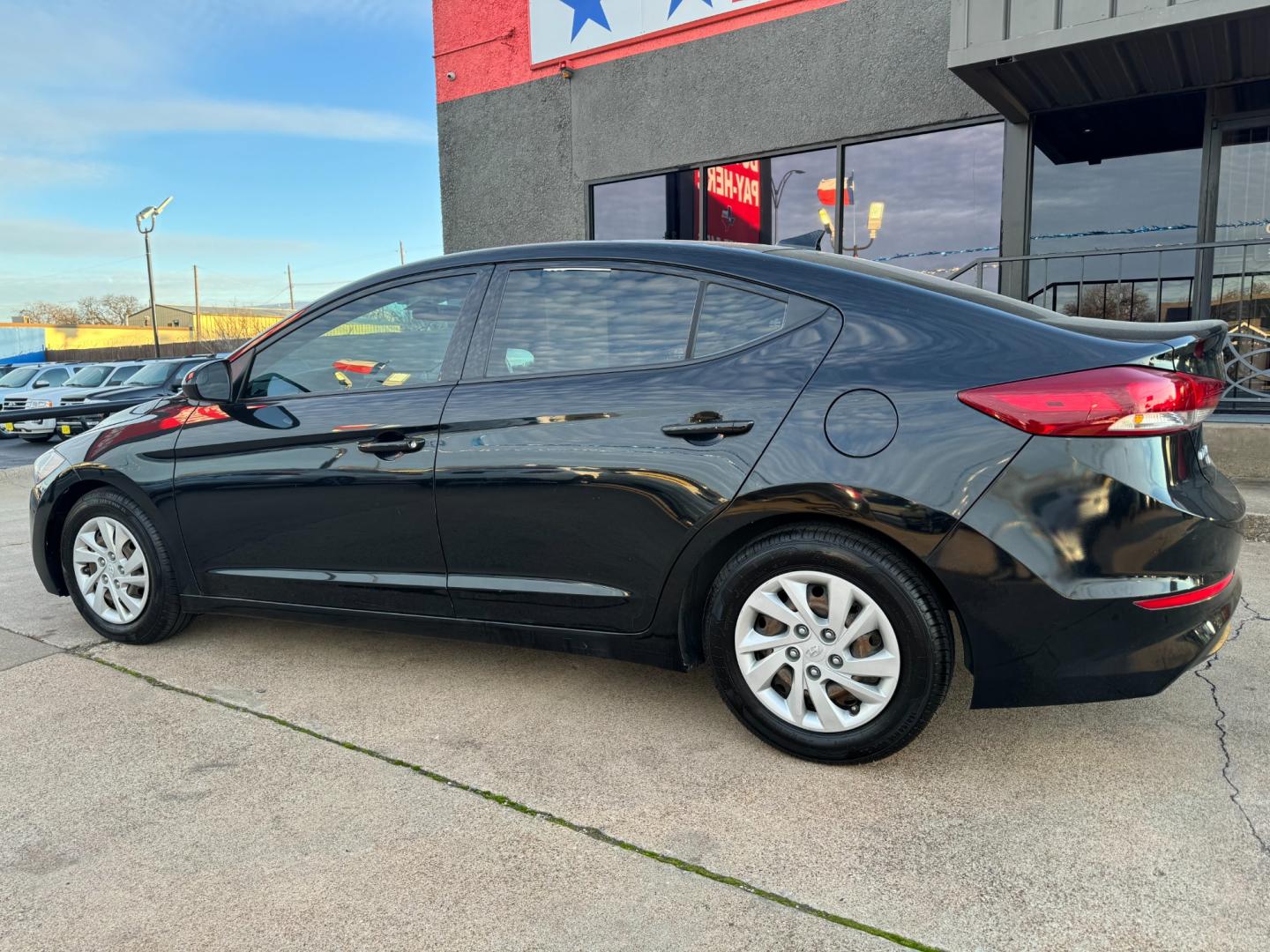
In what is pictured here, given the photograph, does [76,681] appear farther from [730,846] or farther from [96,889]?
[730,846]

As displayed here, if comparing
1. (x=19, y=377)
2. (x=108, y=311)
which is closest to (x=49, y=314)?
(x=108, y=311)

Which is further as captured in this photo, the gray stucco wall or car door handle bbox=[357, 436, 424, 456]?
the gray stucco wall

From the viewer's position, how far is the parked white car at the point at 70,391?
16.1m

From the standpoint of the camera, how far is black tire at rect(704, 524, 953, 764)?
8.07 feet

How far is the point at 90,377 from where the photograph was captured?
65.7ft

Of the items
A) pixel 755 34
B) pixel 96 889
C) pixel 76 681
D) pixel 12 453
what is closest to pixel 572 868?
pixel 96 889

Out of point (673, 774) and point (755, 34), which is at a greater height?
point (755, 34)

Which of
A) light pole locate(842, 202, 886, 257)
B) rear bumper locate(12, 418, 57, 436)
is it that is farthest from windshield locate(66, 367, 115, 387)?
light pole locate(842, 202, 886, 257)

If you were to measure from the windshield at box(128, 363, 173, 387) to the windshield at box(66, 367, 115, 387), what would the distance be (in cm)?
223

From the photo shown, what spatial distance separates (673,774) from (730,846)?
41cm

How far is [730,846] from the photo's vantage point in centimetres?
228

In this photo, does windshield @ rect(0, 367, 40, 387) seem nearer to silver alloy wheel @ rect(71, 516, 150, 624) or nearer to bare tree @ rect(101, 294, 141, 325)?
silver alloy wheel @ rect(71, 516, 150, 624)

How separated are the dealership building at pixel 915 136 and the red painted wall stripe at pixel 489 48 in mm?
28

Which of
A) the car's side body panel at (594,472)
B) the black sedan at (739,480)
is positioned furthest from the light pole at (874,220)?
the car's side body panel at (594,472)
